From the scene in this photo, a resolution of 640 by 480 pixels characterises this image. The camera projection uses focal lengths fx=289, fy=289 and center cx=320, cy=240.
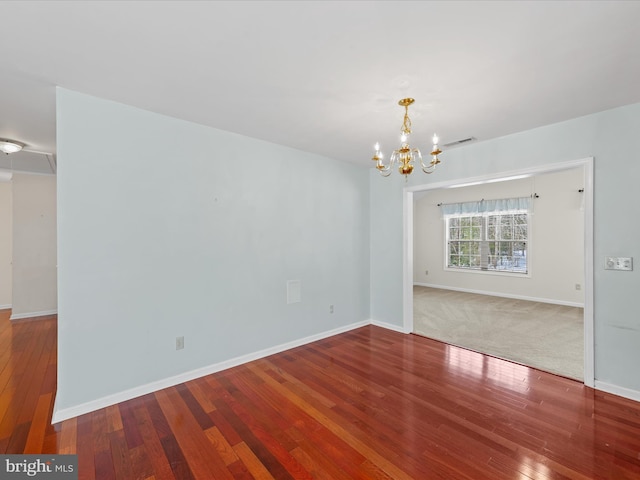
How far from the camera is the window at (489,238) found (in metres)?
6.47

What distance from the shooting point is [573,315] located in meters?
5.04

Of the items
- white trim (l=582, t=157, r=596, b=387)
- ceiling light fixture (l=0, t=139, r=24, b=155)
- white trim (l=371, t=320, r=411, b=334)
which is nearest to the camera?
white trim (l=582, t=157, r=596, b=387)

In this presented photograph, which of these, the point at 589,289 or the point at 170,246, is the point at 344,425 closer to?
the point at 170,246

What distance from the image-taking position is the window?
6.47 meters

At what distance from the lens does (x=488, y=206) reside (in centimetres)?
678

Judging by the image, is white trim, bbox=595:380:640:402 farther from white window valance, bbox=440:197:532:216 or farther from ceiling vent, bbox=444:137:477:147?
white window valance, bbox=440:197:532:216

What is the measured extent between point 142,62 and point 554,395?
4200 mm

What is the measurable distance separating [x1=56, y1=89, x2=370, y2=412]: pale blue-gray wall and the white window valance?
15.6 feet

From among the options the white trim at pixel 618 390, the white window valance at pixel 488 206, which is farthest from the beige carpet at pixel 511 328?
the white window valance at pixel 488 206

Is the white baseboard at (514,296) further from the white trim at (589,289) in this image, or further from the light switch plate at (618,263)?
the light switch plate at (618,263)

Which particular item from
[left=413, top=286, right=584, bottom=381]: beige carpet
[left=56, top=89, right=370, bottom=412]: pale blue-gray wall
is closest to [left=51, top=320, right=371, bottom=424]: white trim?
[left=56, top=89, right=370, bottom=412]: pale blue-gray wall

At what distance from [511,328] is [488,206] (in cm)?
337

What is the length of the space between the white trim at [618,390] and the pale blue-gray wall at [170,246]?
295 centimetres

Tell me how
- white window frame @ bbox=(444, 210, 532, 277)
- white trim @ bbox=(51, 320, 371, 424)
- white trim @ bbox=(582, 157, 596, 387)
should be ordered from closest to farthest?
white trim @ bbox=(51, 320, 371, 424) → white trim @ bbox=(582, 157, 596, 387) → white window frame @ bbox=(444, 210, 532, 277)
